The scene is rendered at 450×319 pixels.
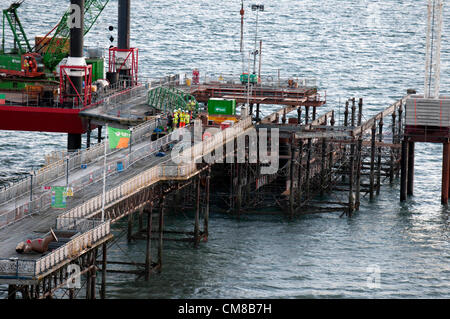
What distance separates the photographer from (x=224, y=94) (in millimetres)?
136750

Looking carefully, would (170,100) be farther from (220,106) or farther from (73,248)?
(73,248)

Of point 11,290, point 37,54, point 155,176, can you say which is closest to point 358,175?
point 155,176

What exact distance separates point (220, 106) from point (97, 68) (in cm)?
2380

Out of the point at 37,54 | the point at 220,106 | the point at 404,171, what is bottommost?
the point at 404,171

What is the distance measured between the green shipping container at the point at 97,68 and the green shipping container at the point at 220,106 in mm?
22483

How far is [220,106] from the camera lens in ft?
403

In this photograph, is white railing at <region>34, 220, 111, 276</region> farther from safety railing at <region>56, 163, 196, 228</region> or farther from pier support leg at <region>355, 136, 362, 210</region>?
pier support leg at <region>355, 136, 362, 210</region>

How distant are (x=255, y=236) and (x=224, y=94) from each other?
30.3 metres

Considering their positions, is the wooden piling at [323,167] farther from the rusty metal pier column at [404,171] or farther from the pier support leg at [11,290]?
the pier support leg at [11,290]

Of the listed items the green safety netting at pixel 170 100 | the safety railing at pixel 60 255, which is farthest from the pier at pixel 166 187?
the green safety netting at pixel 170 100

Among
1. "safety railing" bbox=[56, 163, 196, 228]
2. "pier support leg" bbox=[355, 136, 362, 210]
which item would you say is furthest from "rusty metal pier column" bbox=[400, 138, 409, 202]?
"safety railing" bbox=[56, 163, 196, 228]

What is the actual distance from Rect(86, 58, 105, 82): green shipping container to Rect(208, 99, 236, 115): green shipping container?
22483mm
